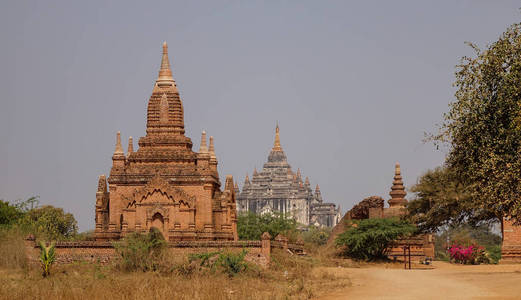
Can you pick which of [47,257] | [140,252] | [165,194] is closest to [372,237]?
[165,194]

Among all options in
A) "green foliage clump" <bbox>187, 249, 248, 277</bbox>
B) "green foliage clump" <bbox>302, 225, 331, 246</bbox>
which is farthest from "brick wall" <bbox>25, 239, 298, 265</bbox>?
"green foliage clump" <bbox>302, 225, 331, 246</bbox>

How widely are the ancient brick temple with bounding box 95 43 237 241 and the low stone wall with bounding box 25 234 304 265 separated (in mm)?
5456

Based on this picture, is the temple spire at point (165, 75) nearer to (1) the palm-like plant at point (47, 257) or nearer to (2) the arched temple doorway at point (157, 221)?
(2) the arched temple doorway at point (157, 221)

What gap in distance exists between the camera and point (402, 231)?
3275cm

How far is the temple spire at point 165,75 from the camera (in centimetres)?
3775

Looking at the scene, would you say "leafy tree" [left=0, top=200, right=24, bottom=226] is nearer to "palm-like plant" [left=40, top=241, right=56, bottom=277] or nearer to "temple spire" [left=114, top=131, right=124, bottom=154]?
"temple spire" [left=114, top=131, right=124, bottom=154]

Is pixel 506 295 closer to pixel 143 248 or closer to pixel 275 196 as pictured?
pixel 143 248

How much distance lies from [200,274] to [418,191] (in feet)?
47.8

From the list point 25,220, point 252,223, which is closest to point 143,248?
point 25,220

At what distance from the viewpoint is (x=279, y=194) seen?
153 m

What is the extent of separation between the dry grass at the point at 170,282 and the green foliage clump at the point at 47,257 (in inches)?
6.9

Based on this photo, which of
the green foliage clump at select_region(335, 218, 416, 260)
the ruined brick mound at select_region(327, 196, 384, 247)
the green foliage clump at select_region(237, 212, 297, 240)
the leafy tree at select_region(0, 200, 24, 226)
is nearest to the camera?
the green foliage clump at select_region(335, 218, 416, 260)

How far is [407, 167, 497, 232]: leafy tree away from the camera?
33.9m

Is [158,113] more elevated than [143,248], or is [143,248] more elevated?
[158,113]
